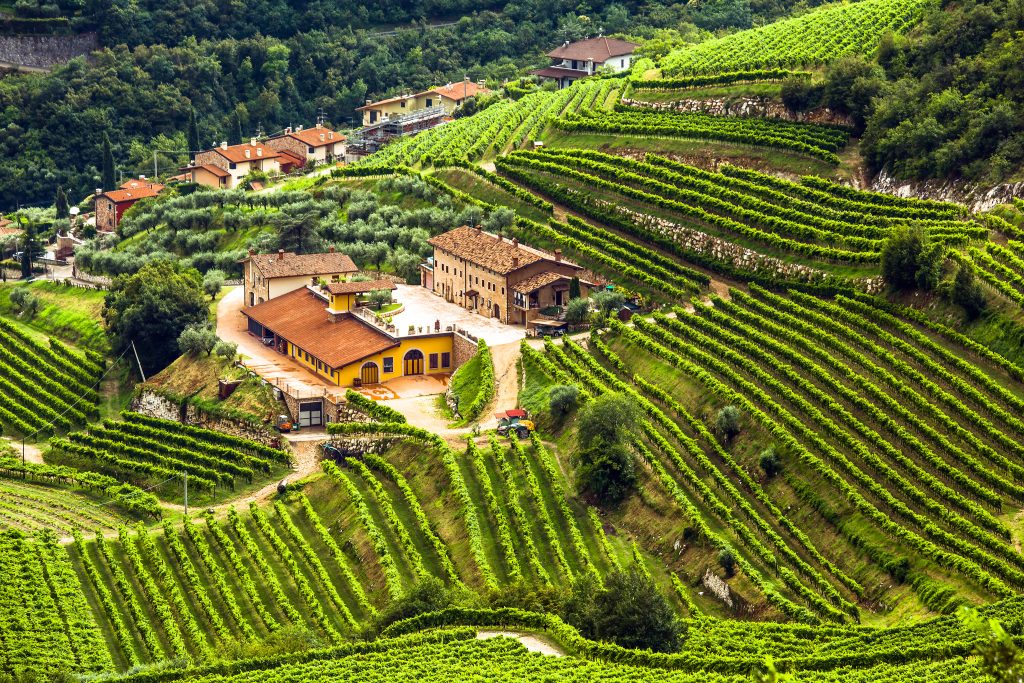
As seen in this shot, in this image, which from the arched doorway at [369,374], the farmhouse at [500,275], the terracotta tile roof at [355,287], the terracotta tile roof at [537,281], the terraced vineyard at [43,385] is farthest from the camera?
the terracotta tile roof at [355,287]

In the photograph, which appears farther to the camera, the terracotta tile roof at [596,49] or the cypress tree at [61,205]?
the terracotta tile roof at [596,49]

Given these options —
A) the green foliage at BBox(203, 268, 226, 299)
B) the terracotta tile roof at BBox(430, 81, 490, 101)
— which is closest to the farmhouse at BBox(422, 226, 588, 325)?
the green foliage at BBox(203, 268, 226, 299)

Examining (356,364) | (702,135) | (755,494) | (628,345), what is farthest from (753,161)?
(755,494)

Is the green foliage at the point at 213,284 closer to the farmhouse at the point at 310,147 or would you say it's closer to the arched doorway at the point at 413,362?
the arched doorway at the point at 413,362

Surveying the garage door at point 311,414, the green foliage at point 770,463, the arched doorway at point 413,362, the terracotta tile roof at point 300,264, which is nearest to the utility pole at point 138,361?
the terracotta tile roof at point 300,264

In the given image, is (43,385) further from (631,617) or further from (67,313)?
(631,617)

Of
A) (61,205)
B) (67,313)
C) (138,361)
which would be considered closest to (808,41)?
(138,361)
